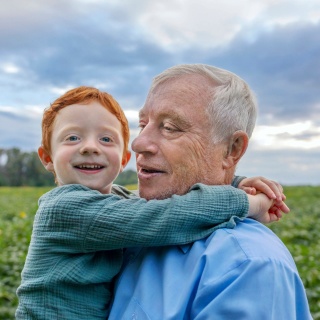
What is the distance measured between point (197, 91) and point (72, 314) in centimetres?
101

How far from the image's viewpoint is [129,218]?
2.19 meters

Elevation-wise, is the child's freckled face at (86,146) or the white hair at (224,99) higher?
the white hair at (224,99)

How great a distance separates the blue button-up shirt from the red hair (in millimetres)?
681

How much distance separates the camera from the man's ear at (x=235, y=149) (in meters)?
2.55

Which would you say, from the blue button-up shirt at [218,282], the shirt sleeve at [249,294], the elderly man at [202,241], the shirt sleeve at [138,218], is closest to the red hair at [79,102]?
the elderly man at [202,241]

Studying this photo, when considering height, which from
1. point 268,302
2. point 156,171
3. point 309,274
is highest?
point 156,171

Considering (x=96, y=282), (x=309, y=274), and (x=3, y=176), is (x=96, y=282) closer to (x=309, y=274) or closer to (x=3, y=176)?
(x=309, y=274)

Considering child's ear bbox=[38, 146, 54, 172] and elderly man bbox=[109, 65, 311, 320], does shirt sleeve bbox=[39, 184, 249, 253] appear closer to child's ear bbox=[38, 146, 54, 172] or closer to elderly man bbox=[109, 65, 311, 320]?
elderly man bbox=[109, 65, 311, 320]

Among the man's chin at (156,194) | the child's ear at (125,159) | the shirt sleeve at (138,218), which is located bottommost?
the shirt sleeve at (138,218)

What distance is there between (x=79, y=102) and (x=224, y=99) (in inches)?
24.3

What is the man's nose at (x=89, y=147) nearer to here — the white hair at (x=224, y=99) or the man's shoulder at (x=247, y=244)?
the white hair at (x=224, y=99)

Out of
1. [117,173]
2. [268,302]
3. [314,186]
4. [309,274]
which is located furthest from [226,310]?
[314,186]

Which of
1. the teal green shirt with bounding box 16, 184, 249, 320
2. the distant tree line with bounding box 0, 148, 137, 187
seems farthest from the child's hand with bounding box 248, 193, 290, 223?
the distant tree line with bounding box 0, 148, 137, 187

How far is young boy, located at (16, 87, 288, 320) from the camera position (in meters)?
2.18
